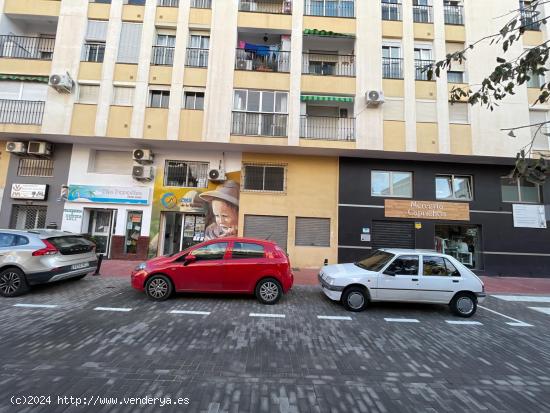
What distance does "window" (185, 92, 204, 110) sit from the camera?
12.4 metres

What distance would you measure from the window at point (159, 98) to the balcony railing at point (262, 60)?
3581 mm

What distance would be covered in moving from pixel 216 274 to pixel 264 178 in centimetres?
719

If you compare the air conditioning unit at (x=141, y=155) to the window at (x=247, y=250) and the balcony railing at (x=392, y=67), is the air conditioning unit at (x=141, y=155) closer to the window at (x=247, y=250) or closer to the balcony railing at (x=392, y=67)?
the window at (x=247, y=250)

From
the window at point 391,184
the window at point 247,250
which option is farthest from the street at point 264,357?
the window at point 391,184

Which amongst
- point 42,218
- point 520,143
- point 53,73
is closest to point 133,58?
point 53,73

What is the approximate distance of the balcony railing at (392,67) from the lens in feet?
41.6

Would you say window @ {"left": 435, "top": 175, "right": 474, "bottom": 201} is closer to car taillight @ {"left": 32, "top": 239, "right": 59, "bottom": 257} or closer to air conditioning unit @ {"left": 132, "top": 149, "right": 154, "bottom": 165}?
air conditioning unit @ {"left": 132, "top": 149, "right": 154, "bottom": 165}

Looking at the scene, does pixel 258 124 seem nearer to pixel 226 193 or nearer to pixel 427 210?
pixel 226 193

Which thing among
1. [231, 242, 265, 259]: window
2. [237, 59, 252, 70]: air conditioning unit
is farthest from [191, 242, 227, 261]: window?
[237, 59, 252, 70]: air conditioning unit

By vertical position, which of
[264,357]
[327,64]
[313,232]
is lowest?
[264,357]

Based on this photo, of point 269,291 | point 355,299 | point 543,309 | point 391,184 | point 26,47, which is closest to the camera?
point 355,299

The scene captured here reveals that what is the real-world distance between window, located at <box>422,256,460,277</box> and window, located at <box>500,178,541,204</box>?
9.18m

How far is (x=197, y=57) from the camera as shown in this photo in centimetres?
1259

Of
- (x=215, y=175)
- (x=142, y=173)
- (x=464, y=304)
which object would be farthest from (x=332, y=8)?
(x=464, y=304)
